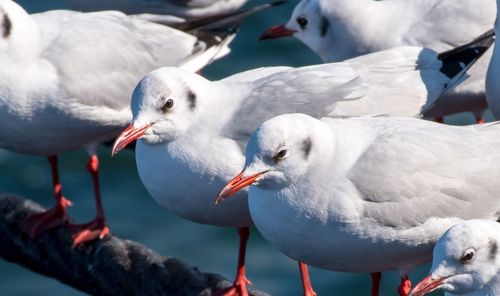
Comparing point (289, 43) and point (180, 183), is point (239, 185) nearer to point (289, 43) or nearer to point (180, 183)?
point (180, 183)

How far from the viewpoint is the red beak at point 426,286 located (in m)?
4.14

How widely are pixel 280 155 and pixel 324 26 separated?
227 cm

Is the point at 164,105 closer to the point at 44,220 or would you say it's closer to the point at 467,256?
the point at 44,220

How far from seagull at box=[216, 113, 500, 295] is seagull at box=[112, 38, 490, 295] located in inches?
11.2

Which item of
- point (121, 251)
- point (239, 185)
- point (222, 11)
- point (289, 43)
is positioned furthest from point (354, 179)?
point (289, 43)

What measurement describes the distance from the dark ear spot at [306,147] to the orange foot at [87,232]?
51.2 inches

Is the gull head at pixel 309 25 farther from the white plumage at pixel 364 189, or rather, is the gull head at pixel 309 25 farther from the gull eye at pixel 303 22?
the white plumage at pixel 364 189

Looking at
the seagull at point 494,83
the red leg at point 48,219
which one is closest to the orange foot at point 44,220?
the red leg at point 48,219

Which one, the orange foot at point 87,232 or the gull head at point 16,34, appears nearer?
the orange foot at point 87,232

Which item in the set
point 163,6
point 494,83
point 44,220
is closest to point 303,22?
point 163,6

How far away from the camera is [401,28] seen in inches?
253

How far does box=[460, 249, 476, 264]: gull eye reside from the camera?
4.13m

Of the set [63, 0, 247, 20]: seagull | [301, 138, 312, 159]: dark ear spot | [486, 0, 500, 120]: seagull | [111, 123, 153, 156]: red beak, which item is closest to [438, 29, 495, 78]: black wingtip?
[486, 0, 500, 120]: seagull

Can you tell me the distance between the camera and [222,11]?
7.67m
